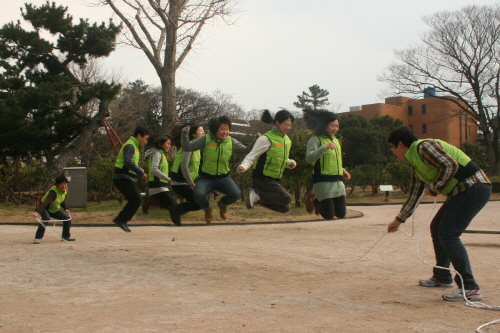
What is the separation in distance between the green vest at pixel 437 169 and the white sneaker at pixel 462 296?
1056mm

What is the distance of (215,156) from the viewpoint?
7.77 meters

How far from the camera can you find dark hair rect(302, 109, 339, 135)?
24.7 ft

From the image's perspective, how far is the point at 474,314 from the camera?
4898 mm

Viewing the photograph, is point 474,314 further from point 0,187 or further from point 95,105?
point 95,105

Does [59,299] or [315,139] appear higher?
[315,139]

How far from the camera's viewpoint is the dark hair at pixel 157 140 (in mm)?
8656

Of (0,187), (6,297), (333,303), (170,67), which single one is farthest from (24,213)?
(333,303)

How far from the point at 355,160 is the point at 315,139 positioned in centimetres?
4543

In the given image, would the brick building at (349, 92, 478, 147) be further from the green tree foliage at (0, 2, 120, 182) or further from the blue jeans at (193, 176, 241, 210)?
the blue jeans at (193, 176, 241, 210)

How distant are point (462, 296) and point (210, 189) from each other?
3.89 metres

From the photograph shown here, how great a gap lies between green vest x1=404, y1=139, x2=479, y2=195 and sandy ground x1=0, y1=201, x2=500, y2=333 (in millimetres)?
1294

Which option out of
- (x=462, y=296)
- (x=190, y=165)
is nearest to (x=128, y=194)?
(x=190, y=165)

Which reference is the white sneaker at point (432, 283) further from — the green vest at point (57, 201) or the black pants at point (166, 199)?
the green vest at point (57, 201)

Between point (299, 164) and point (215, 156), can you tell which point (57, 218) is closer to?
point (215, 156)
